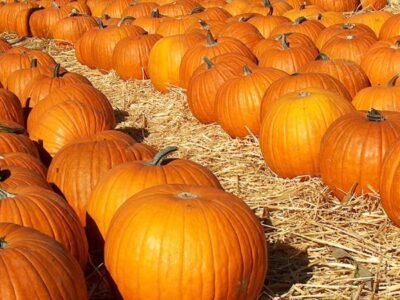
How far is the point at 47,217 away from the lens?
3.80m

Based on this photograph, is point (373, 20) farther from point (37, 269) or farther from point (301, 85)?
point (37, 269)

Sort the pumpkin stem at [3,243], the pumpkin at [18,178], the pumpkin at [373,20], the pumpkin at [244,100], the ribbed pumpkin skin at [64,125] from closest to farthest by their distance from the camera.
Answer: the pumpkin stem at [3,243], the pumpkin at [18,178], the ribbed pumpkin skin at [64,125], the pumpkin at [244,100], the pumpkin at [373,20]

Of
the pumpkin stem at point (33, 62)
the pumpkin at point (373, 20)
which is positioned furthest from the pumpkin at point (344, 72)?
the pumpkin stem at point (33, 62)

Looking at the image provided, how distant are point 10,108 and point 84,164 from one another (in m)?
2.39

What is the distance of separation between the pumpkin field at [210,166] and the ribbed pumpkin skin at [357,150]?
1 cm

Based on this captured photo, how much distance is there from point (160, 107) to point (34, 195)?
4.50 metres

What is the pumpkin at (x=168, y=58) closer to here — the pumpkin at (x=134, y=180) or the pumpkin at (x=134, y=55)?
the pumpkin at (x=134, y=55)

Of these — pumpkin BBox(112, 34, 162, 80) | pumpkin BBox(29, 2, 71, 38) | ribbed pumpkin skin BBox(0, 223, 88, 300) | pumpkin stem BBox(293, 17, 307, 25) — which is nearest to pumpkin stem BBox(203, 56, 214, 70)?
pumpkin stem BBox(293, 17, 307, 25)

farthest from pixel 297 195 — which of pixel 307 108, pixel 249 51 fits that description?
pixel 249 51

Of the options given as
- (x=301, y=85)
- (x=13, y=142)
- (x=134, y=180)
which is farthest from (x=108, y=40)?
(x=134, y=180)

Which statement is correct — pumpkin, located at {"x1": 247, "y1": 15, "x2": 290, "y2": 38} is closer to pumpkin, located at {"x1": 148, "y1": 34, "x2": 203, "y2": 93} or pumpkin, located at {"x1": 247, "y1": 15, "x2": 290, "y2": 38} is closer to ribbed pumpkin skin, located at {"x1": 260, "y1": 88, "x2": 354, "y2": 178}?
pumpkin, located at {"x1": 148, "y1": 34, "x2": 203, "y2": 93}

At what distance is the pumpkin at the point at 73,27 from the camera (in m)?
12.0

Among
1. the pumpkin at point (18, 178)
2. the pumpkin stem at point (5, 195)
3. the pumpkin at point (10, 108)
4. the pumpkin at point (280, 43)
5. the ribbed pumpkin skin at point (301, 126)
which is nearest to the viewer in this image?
the pumpkin stem at point (5, 195)

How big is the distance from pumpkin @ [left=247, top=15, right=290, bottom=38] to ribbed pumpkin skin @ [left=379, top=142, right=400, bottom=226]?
522cm
